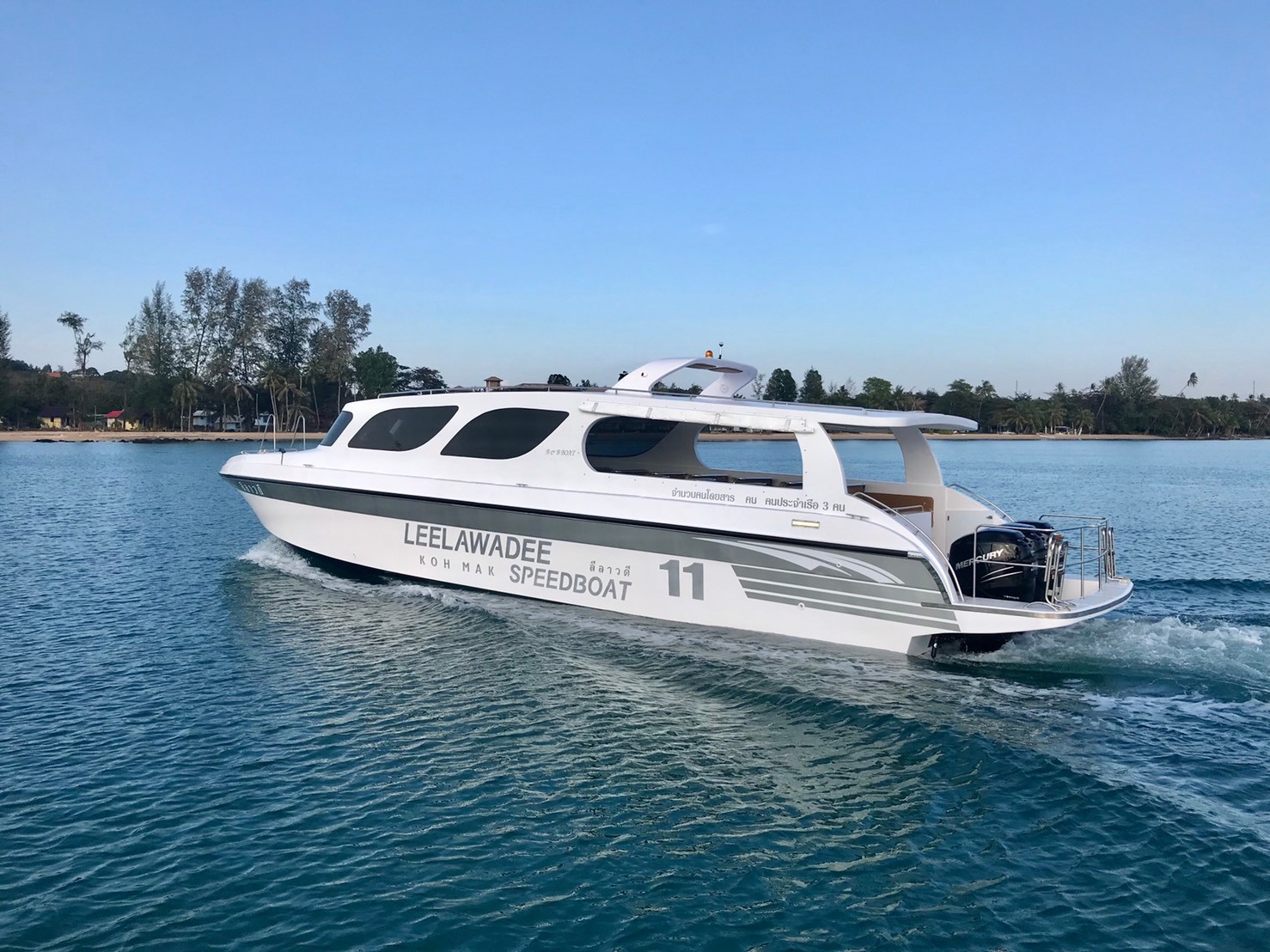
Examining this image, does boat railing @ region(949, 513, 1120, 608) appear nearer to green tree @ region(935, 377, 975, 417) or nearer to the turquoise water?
the turquoise water

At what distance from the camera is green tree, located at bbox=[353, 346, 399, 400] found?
A: 88.8 m

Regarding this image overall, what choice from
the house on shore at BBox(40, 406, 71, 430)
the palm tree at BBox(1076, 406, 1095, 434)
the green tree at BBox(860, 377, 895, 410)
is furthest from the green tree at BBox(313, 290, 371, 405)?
the palm tree at BBox(1076, 406, 1095, 434)

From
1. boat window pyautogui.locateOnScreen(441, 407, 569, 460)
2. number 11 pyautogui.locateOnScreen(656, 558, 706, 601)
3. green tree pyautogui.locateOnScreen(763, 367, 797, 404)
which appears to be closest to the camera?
number 11 pyautogui.locateOnScreen(656, 558, 706, 601)

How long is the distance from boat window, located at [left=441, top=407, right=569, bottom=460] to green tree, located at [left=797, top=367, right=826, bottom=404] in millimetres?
97303

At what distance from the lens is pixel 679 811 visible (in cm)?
636

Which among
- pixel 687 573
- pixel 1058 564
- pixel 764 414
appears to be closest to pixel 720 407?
pixel 764 414

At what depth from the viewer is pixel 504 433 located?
12609 millimetres

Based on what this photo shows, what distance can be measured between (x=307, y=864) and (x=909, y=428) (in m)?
8.84

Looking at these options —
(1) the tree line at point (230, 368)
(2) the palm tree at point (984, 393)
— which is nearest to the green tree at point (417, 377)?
(1) the tree line at point (230, 368)

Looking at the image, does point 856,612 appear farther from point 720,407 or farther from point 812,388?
point 812,388

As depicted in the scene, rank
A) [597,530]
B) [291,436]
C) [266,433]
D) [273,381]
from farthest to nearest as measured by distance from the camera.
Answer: [273,381] → [291,436] → [266,433] → [597,530]

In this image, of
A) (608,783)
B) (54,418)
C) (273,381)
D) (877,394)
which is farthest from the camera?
(877,394)

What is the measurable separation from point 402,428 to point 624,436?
366 cm

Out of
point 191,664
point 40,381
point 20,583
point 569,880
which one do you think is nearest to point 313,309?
point 40,381
